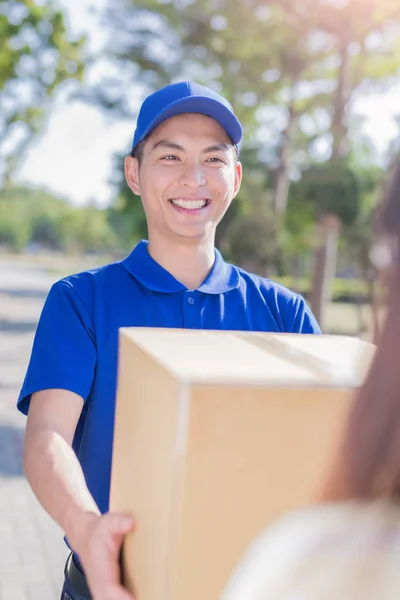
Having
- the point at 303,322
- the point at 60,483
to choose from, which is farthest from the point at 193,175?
the point at 60,483

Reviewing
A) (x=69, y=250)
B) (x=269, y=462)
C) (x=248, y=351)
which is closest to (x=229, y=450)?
(x=269, y=462)

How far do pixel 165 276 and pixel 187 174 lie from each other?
0.22 meters

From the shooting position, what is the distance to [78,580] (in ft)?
4.91

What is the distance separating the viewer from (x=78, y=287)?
4.95 ft

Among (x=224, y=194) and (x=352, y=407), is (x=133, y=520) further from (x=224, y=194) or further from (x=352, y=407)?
(x=224, y=194)

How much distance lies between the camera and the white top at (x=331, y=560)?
58cm

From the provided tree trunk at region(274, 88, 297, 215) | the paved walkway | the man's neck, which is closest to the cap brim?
the man's neck

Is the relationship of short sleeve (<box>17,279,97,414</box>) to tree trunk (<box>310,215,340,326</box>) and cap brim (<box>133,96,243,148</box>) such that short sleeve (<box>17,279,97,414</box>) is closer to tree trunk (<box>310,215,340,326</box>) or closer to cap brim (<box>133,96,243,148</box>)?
cap brim (<box>133,96,243,148</box>)

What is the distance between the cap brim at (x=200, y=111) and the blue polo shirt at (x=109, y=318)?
284 mm

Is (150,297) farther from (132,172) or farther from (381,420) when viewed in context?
(381,420)

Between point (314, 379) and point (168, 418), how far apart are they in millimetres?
160

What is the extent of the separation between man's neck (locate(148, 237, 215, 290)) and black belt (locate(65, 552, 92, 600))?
0.61 metres

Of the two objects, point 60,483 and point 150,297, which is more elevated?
point 150,297

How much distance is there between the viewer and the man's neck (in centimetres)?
167
